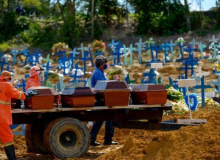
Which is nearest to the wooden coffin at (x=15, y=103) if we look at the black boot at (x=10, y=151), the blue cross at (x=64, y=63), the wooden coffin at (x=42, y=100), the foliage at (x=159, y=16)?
the wooden coffin at (x=42, y=100)

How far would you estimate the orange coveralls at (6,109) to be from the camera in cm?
880

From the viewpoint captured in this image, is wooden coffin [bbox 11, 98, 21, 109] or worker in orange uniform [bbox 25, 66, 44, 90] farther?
worker in orange uniform [bbox 25, 66, 44, 90]

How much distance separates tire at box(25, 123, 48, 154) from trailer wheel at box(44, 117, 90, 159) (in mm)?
822

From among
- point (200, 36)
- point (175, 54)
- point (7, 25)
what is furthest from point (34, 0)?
point (175, 54)

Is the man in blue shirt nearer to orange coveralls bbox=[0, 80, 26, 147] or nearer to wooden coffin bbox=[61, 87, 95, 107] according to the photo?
wooden coffin bbox=[61, 87, 95, 107]

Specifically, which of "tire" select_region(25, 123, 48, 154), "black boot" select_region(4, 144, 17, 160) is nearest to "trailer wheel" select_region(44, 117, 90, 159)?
"black boot" select_region(4, 144, 17, 160)

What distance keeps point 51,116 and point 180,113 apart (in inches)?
188

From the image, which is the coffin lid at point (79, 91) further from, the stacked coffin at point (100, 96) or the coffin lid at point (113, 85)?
the coffin lid at point (113, 85)

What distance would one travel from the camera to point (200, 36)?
33469 mm

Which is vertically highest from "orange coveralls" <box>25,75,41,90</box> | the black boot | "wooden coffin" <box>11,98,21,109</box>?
"orange coveralls" <box>25,75,41,90</box>

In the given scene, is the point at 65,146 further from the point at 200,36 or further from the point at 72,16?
the point at 72,16

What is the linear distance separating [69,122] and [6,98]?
1.22 meters

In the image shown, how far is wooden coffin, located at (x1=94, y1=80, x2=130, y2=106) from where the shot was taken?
955 cm

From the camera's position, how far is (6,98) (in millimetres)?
8945
